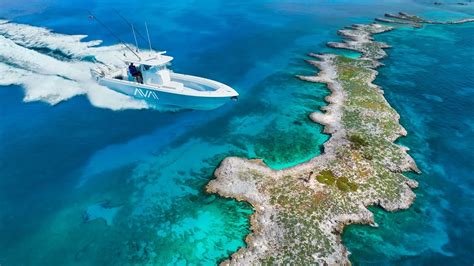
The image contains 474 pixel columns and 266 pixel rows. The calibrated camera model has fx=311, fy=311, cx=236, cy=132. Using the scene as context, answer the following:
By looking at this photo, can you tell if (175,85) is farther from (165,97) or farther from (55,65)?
(55,65)

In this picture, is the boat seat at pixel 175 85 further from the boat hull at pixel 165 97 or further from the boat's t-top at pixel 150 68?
the boat hull at pixel 165 97

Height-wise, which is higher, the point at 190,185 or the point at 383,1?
the point at 383,1

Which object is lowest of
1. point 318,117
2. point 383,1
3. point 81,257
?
point 81,257

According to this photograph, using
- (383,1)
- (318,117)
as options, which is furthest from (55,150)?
(383,1)

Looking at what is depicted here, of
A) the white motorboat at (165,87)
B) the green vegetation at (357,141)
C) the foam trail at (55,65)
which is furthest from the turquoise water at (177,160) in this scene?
the green vegetation at (357,141)

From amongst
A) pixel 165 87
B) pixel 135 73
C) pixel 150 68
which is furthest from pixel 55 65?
pixel 165 87

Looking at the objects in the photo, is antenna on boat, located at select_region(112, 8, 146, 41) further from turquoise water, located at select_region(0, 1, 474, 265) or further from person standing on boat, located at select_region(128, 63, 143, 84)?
person standing on boat, located at select_region(128, 63, 143, 84)

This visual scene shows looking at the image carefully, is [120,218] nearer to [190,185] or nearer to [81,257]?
[81,257]
